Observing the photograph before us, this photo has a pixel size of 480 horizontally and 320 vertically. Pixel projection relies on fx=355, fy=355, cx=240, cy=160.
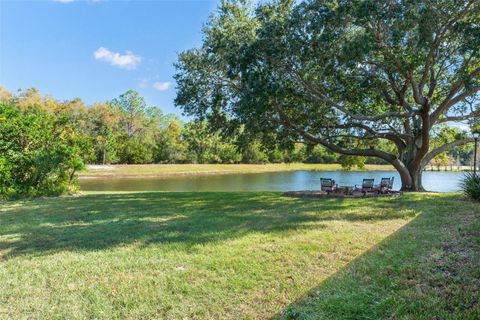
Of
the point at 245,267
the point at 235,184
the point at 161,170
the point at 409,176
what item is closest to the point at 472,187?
the point at 409,176

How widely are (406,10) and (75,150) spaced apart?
1218 centimetres

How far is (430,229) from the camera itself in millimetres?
6266

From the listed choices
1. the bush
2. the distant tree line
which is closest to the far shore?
the distant tree line

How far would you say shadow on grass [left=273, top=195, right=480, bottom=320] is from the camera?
3.26 m

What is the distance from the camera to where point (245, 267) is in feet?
Result: 14.7

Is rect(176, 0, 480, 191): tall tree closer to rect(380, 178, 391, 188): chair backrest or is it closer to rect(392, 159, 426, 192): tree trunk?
rect(392, 159, 426, 192): tree trunk

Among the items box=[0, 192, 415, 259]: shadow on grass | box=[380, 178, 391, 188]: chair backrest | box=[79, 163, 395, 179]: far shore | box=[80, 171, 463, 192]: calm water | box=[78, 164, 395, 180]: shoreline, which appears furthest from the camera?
box=[79, 163, 395, 179]: far shore

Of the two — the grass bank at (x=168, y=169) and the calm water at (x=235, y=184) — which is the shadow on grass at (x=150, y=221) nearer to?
the calm water at (x=235, y=184)

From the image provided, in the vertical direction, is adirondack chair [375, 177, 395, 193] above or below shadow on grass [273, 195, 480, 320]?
above

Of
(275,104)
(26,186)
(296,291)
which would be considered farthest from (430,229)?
(26,186)

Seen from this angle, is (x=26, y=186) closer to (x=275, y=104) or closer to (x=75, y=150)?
(x=75, y=150)

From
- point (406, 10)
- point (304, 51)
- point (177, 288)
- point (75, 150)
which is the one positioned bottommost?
point (177, 288)

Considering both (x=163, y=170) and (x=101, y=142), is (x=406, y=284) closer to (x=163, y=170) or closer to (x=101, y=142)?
(x=163, y=170)

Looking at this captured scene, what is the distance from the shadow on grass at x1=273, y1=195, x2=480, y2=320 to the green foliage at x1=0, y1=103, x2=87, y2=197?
39.8 ft
